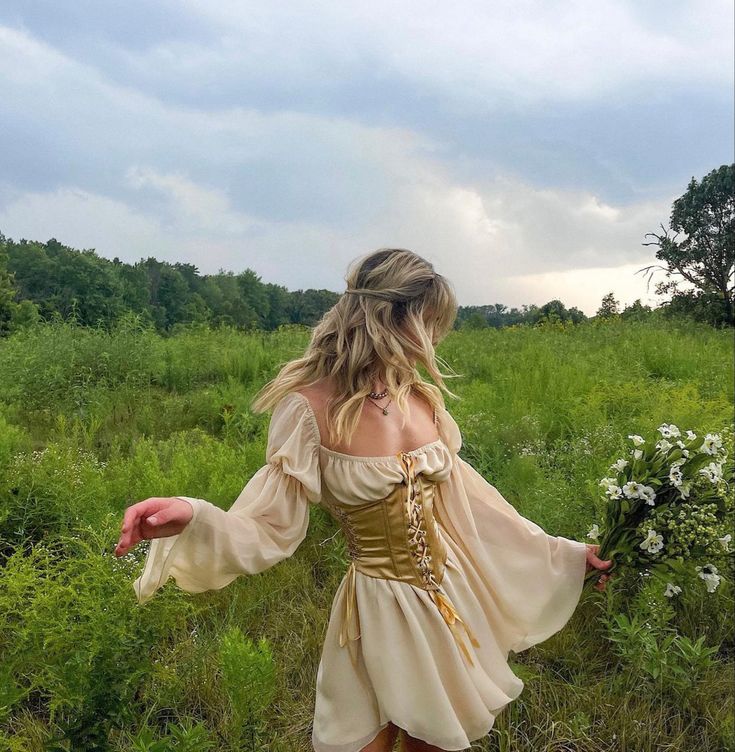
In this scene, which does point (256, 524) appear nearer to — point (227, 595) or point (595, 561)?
point (595, 561)

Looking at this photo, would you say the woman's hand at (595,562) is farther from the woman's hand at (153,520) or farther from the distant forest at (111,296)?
the distant forest at (111,296)

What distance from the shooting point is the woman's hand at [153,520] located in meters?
1.57

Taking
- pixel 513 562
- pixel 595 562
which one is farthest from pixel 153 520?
pixel 595 562

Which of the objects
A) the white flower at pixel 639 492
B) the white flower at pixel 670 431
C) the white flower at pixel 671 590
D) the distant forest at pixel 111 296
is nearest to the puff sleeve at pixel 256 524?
the white flower at pixel 639 492

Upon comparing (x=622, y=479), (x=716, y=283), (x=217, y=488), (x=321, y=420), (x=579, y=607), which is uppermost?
(x=716, y=283)

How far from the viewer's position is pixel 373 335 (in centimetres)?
192

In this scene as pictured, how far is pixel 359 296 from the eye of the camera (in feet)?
6.54

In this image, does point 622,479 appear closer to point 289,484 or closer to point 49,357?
point 289,484

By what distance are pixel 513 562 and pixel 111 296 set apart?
28.0 feet

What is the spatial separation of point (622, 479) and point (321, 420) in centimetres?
132

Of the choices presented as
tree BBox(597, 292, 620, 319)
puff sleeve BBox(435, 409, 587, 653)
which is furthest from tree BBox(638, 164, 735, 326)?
puff sleeve BBox(435, 409, 587, 653)

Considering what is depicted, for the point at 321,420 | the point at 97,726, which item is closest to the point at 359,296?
the point at 321,420

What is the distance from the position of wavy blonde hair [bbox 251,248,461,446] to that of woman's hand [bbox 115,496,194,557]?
427mm

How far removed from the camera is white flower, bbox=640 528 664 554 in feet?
7.67
